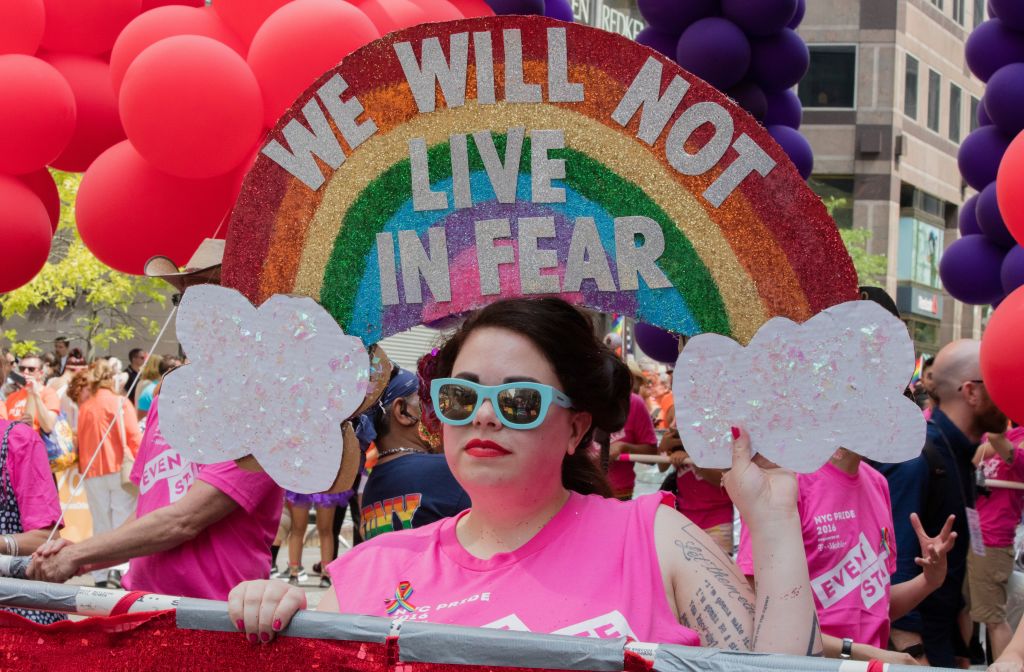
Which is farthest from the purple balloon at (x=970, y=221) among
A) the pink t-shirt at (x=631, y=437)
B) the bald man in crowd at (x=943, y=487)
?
the bald man in crowd at (x=943, y=487)

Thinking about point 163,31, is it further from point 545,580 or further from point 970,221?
point 970,221

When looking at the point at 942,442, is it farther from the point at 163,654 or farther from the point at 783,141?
the point at 163,654

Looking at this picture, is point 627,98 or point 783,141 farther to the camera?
point 783,141

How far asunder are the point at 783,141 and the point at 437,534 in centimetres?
573

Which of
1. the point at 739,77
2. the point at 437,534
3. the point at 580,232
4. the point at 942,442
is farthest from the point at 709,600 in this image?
the point at 739,77

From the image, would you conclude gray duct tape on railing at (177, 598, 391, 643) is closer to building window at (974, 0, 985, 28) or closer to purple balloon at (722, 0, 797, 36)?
purple balloon at (722, 0, 797, 36)

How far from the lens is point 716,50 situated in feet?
22.7

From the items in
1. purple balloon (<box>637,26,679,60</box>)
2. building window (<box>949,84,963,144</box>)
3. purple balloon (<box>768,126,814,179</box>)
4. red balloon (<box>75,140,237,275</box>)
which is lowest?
red balloon (<box>75,140,237,275</box>)

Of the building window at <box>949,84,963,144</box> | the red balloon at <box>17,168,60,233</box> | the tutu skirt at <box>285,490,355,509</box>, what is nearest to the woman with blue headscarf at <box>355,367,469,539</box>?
the red balloon at <box>17,168,60,233</box>

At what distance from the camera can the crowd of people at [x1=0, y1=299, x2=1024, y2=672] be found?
2148 millimetres

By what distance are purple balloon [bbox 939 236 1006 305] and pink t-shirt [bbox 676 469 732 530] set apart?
2317 mm

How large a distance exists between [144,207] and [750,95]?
12.5ft

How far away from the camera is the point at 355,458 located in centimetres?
269

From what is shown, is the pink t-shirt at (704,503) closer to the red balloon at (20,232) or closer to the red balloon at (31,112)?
the red balloon at (20,232)
